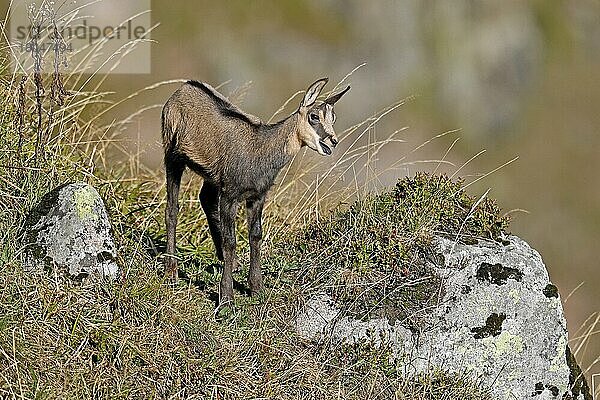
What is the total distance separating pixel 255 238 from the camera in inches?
250

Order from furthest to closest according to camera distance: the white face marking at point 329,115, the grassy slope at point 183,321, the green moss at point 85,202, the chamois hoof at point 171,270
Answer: the chamois hoof at point 171,270 < the white face marking at point 329,115 < the green moss at point 85,202 < the grassy slope at point 183,321

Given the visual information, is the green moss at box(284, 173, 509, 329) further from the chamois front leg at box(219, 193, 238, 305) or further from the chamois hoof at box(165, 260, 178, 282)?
the chamois hoof at box(165, 260, 178, 282)

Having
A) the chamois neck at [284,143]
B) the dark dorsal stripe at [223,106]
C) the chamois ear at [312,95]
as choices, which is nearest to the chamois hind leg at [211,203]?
the dark dorsal stripe at [223,106]

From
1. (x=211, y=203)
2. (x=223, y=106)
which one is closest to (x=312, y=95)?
(x=223, y=106)

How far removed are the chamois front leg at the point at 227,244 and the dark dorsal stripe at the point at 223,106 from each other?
613 millimetres

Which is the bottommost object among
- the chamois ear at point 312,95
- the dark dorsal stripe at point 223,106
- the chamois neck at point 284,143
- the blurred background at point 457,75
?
the blurred background at point 457,75

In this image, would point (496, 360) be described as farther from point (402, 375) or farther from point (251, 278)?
point (251, 278)

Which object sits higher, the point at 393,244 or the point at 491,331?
the point at 393,244

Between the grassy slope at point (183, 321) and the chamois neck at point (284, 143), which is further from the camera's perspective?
the chamois neck at point (284, 143)

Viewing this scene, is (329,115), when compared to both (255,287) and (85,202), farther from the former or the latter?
(85,202)

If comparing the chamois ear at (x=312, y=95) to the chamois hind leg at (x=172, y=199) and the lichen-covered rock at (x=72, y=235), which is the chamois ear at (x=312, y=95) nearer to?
the chamois hind leg at (x=172, y=199)

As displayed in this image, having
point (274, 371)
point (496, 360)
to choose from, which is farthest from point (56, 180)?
point (496, 360)

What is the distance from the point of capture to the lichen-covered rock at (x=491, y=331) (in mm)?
6066

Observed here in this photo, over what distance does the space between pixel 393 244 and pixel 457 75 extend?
20964 millimetres
